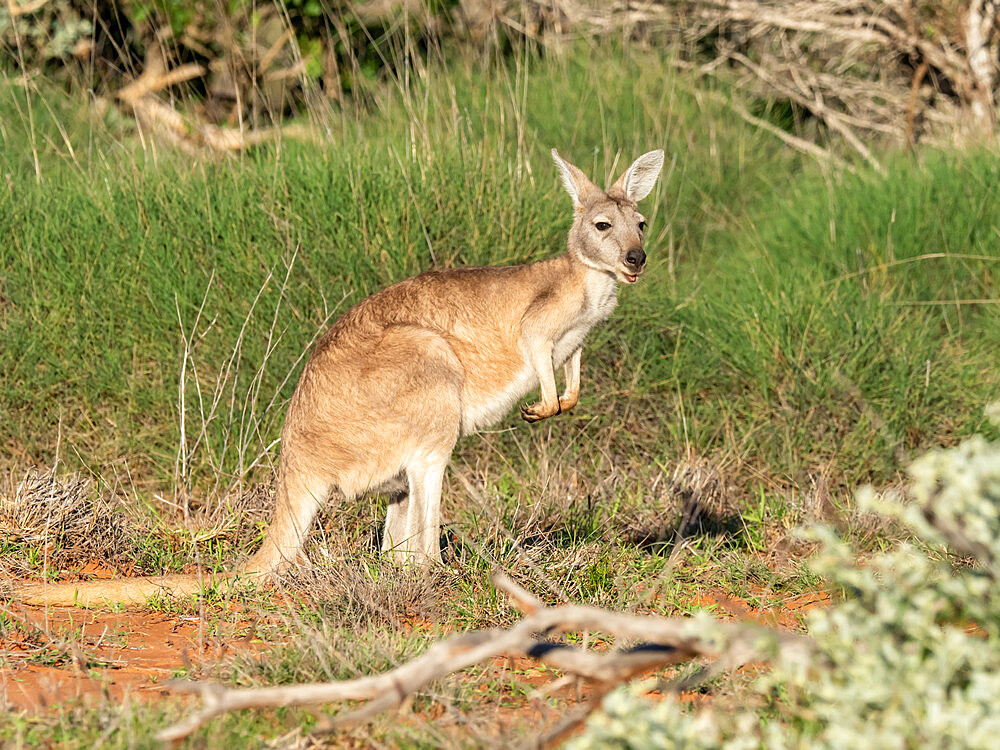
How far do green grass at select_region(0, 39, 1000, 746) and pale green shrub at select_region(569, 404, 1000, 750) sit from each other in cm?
205

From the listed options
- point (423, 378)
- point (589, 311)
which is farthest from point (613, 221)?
point (423, 378)

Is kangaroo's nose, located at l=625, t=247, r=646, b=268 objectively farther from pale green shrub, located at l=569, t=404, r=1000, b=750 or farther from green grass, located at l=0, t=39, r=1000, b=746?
pale green shrub, located at l=569, t=404, r=1000, b=750

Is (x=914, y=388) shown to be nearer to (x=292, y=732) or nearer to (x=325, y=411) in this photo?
(x=325, y=411)

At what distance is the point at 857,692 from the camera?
2.09m

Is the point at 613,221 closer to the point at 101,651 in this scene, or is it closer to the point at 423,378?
the point at 423,378

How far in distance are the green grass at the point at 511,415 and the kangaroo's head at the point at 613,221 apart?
1032 millimetres

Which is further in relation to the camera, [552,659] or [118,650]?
[118,650]

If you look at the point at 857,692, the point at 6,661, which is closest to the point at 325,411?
the point at 6,661

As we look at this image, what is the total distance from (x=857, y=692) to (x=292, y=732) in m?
1.32

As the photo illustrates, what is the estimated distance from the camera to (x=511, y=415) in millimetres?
5637

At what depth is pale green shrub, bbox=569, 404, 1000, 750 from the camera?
2016 millimetres

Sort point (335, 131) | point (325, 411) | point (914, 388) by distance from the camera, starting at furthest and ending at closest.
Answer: point (335, 131) → point (914, 388) → point (325, 411)

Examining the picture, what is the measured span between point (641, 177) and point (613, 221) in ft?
1.31

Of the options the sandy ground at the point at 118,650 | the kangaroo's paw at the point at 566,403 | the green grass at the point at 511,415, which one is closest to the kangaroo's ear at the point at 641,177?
the kangaroo's paw at the point at 566,403
